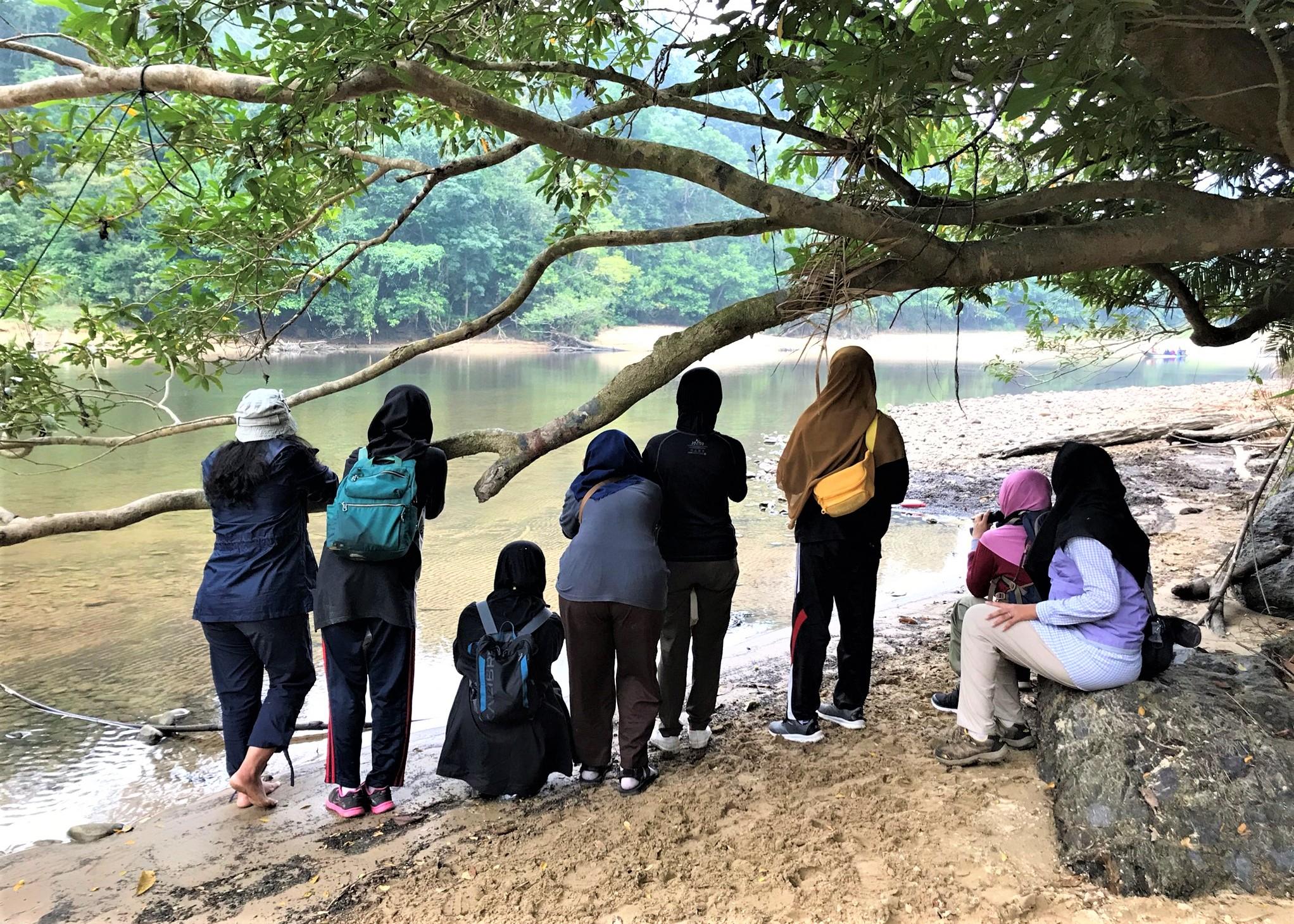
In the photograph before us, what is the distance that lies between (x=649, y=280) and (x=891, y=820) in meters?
48.0

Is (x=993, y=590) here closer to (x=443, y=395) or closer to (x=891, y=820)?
(x=891, y=820)

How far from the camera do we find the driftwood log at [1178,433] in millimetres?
10781

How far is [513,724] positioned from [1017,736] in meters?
1.91

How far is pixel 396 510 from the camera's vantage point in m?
3.27

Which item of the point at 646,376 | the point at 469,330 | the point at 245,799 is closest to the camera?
the point at 646,376

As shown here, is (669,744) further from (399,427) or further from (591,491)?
(399,427)

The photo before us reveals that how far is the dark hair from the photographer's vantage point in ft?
11.1

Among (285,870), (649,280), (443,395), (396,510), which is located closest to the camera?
(285,870)

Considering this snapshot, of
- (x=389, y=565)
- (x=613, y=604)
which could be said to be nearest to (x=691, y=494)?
(x=613, y=604)

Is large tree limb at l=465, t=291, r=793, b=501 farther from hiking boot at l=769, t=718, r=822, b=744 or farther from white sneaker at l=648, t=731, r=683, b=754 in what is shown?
hiking boot at l=769, t=718, r=822, b=744

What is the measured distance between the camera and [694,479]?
360cm

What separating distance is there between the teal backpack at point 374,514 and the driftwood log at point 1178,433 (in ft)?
29.8

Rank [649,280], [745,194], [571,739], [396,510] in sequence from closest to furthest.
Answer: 1. [745,194]
2. [396,510]
3. [571,739]
4. [649,280]

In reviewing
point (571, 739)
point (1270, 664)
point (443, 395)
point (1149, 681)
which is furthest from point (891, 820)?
point (443, 395)
